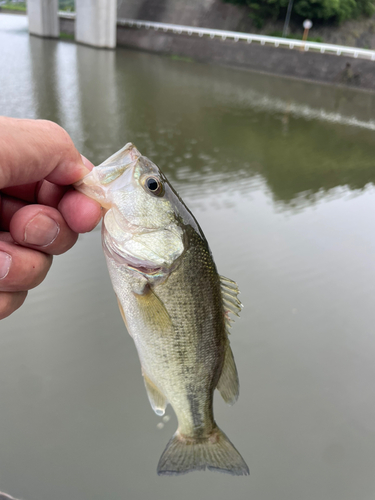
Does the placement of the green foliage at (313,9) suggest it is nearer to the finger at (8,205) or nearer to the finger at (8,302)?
the finger at (8,205)

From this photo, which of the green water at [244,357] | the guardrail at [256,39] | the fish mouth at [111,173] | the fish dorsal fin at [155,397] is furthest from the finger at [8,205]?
the guardrail at [256,39]

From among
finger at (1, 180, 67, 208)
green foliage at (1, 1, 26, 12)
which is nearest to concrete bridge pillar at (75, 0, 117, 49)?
green foliage at (1, 1, 26, 12)

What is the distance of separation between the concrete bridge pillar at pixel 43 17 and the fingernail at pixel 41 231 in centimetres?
4033

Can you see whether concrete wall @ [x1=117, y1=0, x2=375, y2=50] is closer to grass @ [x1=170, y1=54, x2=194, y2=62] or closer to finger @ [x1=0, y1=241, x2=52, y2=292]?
grass @ [x1=170, y1=54, x2=194, y2=62]

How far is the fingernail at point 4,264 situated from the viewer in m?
1.59

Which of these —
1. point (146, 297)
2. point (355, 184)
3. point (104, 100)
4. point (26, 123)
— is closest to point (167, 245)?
point (146, 297)

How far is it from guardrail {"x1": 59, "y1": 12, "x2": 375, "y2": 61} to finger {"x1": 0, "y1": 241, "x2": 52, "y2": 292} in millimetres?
26297

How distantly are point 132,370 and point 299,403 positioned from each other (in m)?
1.68

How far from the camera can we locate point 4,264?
1.60 m

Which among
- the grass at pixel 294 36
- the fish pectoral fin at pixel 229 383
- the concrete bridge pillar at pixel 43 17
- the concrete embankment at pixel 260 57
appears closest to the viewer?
the fish pectoral fin at pixel 229 383

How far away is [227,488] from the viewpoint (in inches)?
112

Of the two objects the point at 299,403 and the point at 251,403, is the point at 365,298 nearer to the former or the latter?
the point at 299,403

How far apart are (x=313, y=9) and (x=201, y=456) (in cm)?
3797

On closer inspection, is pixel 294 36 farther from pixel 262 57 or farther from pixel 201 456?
pixel 201 456
